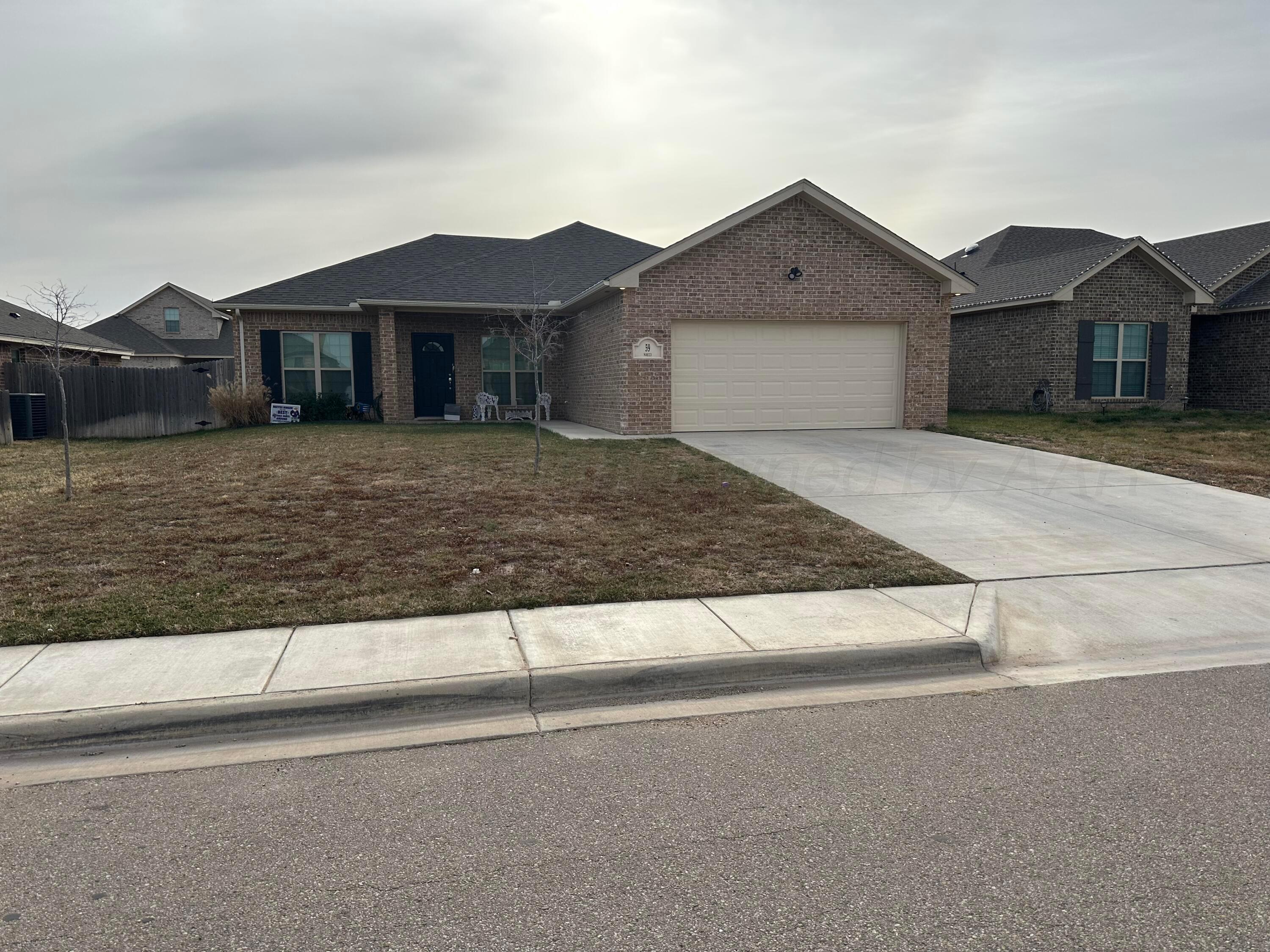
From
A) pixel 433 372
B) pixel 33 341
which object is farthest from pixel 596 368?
pixel 33 341

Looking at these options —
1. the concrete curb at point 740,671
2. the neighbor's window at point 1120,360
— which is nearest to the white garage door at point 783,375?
the neighbor's window at point 1120,360

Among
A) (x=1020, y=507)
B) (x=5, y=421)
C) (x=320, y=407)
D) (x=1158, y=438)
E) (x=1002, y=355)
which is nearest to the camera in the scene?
(x=1020, y=507)

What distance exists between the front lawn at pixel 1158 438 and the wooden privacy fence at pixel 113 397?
58.1 feet

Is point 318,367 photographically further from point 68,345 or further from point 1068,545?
point 1068,545

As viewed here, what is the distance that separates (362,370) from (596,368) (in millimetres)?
7106

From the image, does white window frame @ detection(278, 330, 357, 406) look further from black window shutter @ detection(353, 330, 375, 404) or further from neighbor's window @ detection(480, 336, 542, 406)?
neighbor's window @ detection(480, 336, 542, 406)

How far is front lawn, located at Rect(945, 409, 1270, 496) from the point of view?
1251 centimetres

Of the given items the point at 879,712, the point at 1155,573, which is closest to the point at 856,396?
the point at 1155,573

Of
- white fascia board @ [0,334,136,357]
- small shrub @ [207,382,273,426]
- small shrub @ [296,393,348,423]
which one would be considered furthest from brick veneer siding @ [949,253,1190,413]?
white fascia board @ [0,334,136,357]

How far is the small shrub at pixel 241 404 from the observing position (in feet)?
69.6

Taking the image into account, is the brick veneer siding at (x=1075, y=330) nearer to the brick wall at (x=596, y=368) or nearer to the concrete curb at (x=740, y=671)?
the brick wall at (x=596, y=368)

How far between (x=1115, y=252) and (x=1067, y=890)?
919 inches

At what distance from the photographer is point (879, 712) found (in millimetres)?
4773

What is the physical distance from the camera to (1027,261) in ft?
89.5
